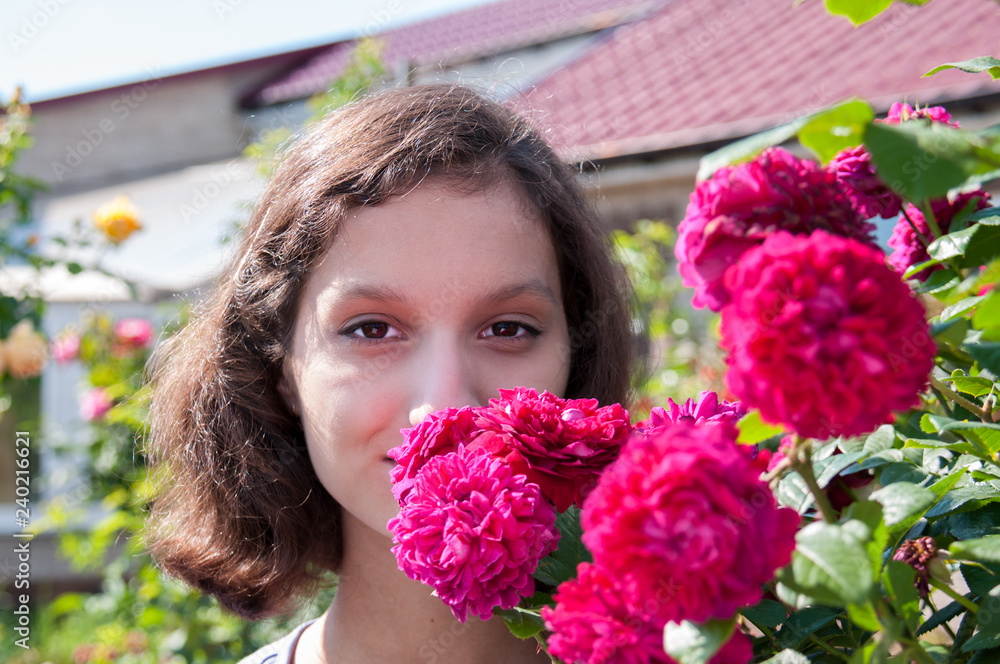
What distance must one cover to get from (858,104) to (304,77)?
43.0ft

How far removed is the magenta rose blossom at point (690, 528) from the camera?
50 centimetres

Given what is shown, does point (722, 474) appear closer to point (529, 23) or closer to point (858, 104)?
point (858, 104)

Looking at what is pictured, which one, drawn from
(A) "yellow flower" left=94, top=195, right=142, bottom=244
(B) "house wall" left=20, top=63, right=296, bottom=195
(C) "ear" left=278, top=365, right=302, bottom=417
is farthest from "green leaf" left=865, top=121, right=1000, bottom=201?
(B) "house wall" left=20, top=63, right=296, bottom=195

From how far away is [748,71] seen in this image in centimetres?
641

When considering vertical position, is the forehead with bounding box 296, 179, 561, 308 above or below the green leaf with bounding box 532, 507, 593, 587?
above

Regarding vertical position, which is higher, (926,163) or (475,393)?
(926,163)

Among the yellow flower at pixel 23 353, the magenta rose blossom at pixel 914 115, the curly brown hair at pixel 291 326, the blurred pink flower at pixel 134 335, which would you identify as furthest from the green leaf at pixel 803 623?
the blurred pink flower at pixel 134 335

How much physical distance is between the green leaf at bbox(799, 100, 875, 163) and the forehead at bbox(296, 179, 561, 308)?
86 centimetres

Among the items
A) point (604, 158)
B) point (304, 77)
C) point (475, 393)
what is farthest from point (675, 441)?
point (304, 77)

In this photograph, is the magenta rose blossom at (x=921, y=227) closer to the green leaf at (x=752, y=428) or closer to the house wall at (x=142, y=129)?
the green leaf at (x=752, y=428)

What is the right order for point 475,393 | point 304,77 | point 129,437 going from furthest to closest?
point 304,77 < point 129,437 < point 475,393

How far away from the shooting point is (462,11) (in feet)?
47.0

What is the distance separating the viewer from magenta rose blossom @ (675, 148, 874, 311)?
23.0 inches

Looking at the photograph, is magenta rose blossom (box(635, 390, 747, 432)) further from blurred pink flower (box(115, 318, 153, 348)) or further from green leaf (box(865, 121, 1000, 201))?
blurred pink flower (box(115, 318, 153, 348))
